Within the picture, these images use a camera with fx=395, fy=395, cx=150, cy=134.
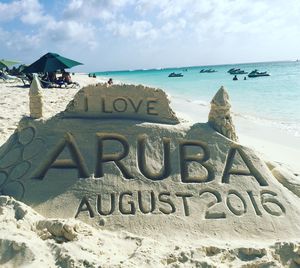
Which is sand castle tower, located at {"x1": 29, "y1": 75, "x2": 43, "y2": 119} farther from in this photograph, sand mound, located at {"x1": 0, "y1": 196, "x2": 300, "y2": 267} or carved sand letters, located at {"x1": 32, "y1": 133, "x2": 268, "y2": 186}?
sand mound, located at {"x1": 0, "y1": 196, "x2": 300, "y2": 267}

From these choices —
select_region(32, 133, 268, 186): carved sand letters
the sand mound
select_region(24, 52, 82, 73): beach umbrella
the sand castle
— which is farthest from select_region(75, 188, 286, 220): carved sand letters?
select_region(24, 52, 82, 73): beach umbrella

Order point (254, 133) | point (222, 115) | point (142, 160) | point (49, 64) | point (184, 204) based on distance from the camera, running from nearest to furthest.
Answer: point (184, 204)
point (142, 160)
point (222, 115)
point (254, 133)
point (49, 64)

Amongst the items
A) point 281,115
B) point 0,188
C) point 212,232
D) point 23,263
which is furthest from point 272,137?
point 23,263

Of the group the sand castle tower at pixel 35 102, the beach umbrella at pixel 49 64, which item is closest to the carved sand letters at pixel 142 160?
the sand castle tower at pixel 35 102

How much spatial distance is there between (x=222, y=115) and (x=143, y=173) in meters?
1.31

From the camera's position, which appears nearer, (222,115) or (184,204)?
(184,204)

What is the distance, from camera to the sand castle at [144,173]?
4.20 metres

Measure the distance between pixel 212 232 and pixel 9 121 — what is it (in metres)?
6.90

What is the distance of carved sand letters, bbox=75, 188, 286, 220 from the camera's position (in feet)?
14.0

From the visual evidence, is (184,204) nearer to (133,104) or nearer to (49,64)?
(133,104)

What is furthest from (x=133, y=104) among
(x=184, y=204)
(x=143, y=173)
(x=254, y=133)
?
(x=254, y=133)

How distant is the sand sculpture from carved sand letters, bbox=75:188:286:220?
0.4 inches

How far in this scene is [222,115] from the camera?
5109 mm

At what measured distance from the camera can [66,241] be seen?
12.1 ft
